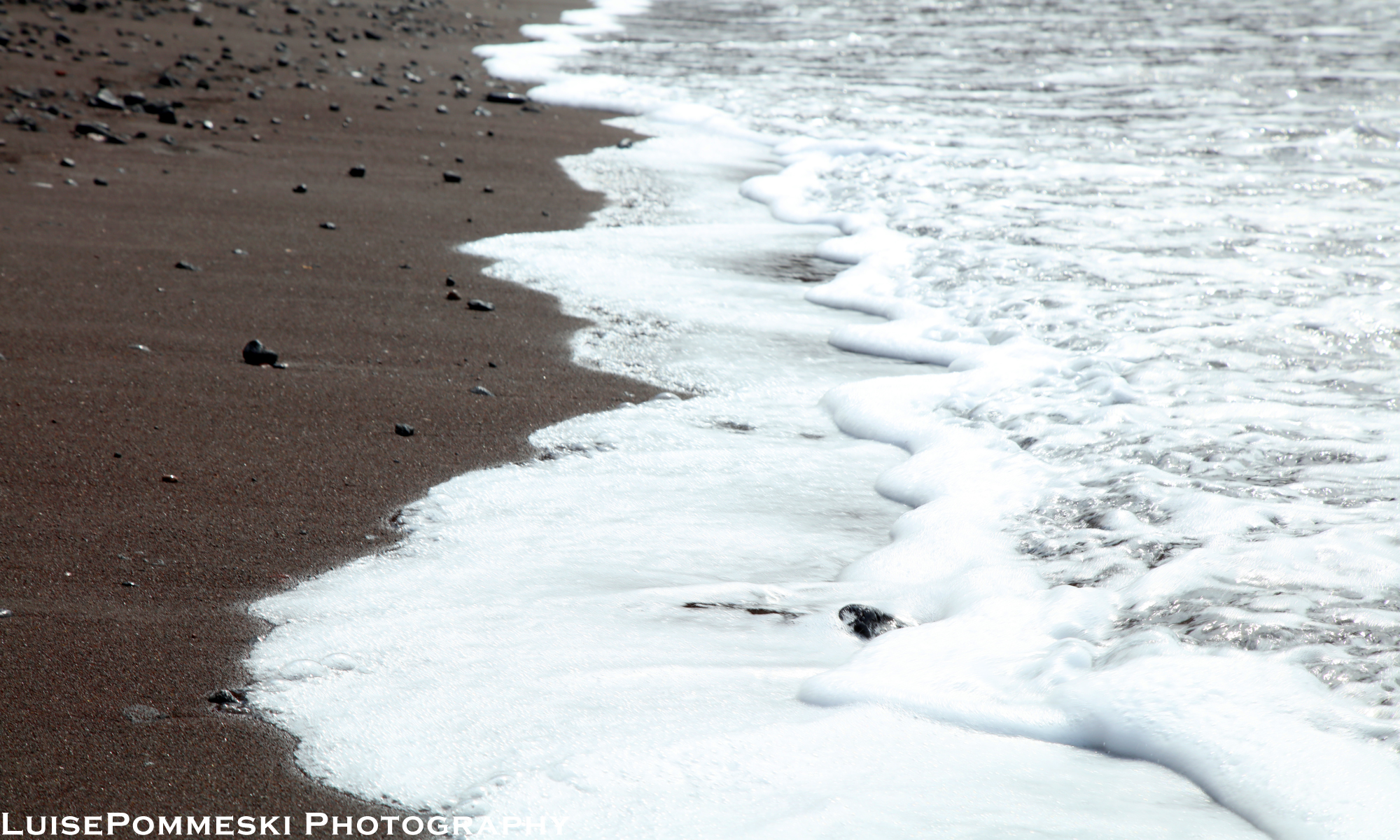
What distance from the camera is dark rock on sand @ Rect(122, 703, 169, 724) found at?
1.95m

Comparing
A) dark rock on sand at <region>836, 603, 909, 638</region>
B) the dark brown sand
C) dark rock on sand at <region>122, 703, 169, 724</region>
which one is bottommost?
dark rock on sand at <region>836, 603, 909, 638</region>

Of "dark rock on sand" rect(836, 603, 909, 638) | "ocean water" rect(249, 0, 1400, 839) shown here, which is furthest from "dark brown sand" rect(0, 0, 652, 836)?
"dark rock on sand" rect(836, 603, 909, 638)

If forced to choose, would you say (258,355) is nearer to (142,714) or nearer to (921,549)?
(142,714)

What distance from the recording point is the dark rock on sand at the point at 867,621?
7.78ft

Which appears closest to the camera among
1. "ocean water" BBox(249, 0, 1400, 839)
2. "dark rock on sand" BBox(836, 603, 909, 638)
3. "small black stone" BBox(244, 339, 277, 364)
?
"ocean water" BBox(249, 0, 1400, 839)

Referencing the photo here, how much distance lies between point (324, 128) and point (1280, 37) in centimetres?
1100

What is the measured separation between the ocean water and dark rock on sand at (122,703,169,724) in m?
0.17

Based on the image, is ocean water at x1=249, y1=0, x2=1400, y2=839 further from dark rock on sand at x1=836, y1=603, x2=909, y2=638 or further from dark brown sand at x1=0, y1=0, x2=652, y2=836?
dark brown sand at x1=0, y1=0, x2=652, y2=836

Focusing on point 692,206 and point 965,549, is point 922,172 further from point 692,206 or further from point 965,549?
point 965,549

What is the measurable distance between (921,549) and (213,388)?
2.20 metres

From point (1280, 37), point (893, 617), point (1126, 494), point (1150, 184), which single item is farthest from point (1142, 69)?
point (893, 617)

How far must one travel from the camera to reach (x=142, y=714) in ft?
6.45

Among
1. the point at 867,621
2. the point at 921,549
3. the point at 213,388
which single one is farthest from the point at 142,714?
the point at 921,549

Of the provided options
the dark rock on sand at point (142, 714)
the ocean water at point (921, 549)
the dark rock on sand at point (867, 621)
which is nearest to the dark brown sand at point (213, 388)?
the dark rock on sand at point (142, 714)
